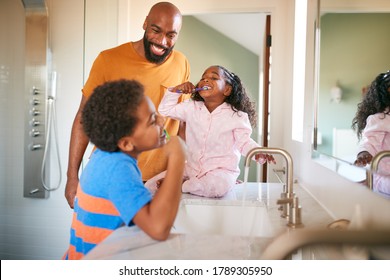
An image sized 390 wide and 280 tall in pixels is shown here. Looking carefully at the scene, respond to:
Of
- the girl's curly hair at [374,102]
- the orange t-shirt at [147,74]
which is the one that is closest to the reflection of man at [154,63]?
the orange t-shirt at [147,74]

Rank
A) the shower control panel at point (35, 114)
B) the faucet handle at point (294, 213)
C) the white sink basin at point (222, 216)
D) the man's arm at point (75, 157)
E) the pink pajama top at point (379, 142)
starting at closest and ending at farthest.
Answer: the pink pajama top at point (379, 142), the faucet handle at point (294, 213), the white sink basin at point (222, 216), the man's arm at point (75, 157), the shower control panel at point (35, 114)

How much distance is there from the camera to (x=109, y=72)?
0.99 m

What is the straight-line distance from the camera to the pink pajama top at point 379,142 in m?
0.49

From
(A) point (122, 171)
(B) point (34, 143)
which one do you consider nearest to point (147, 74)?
(A) point (122, 171)

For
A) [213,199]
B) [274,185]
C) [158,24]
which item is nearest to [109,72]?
[158,24]

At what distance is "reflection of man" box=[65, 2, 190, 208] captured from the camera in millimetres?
932

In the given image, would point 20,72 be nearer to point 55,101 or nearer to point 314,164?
point 55,101

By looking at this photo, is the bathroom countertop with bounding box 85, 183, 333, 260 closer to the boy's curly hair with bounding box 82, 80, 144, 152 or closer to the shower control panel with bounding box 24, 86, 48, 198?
the boy's curly hair with bounding box 82, 80, 144, 152

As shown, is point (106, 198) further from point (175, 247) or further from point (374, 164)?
point (374, 164)

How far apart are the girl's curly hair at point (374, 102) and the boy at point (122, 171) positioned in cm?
29

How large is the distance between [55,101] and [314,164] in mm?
916

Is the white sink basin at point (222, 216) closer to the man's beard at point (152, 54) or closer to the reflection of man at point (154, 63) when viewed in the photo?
the reflection of man at point (154, 63)

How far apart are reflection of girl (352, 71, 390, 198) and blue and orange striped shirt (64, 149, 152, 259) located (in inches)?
13.3

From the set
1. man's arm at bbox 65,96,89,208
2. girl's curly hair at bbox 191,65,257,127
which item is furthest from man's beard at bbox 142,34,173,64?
man's arm at bbox 65,96,89,208
